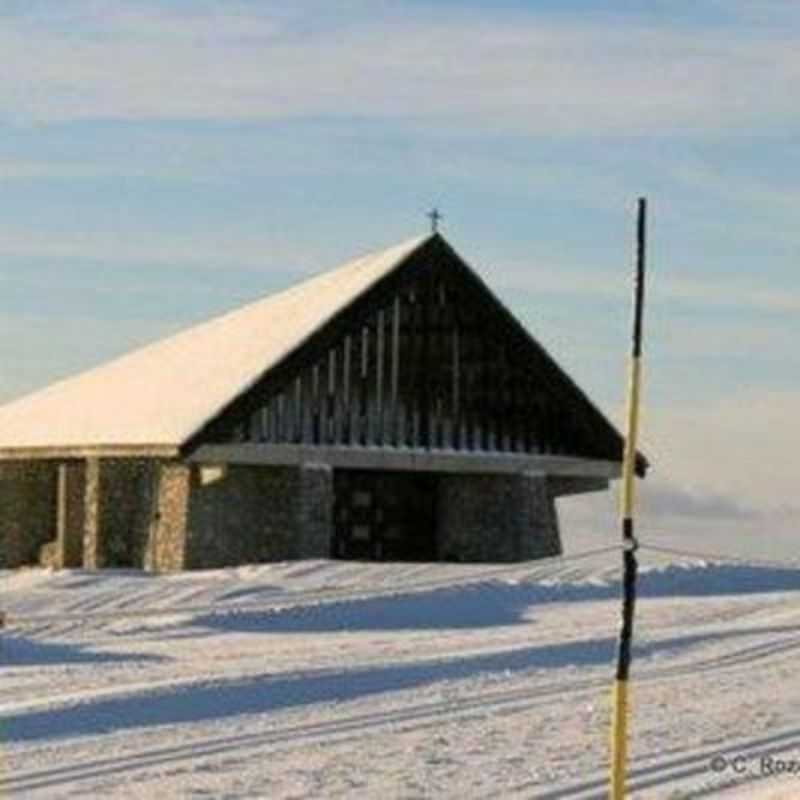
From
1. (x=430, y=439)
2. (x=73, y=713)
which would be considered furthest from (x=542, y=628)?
(x=430, y=439)

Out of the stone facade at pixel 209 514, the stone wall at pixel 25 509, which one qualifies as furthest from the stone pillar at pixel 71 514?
the stone wall at pixel 25 509

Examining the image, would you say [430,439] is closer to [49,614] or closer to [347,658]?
[49,614]

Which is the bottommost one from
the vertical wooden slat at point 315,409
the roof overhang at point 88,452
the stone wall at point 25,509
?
the stone wall at point 25,509

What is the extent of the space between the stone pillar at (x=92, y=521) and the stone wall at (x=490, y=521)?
557 cm

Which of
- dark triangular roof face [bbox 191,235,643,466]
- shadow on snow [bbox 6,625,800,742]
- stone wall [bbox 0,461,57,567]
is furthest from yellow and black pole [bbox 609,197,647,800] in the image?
stone wall [bbox 0,461,57,567]

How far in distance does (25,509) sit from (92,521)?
9.11 ft

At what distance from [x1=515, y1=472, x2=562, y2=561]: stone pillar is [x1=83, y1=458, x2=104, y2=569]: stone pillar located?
6.66m

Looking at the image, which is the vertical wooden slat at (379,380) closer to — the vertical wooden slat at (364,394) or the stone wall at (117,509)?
the vertical wooden slat at (364,394)

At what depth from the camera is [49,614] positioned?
2686cm

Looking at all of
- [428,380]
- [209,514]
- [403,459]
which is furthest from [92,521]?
[428,380]

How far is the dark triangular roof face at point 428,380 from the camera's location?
3356cm

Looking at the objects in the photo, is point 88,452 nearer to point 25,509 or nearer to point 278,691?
point 25,509

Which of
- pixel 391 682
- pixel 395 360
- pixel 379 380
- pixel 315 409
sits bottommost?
pixel 391 682

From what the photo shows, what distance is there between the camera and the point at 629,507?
29.2 feet
